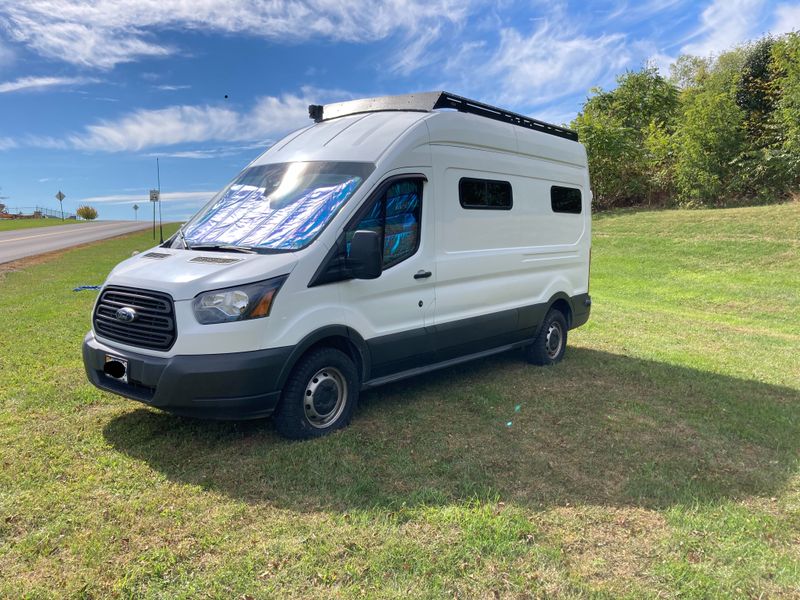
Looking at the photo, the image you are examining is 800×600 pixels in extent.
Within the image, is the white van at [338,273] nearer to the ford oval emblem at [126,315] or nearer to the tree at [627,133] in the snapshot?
the ford oval emblem at [126,315]

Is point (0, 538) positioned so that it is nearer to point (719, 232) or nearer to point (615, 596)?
point (615, 596)

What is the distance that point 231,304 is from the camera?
4.07 metres

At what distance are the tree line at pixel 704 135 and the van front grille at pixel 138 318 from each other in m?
28.2

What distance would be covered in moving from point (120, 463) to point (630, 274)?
17797 mm

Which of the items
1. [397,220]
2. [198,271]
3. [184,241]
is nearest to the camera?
[198,271]

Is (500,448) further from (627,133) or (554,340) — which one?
(627,133)

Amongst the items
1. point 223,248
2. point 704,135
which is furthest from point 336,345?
point 704,135

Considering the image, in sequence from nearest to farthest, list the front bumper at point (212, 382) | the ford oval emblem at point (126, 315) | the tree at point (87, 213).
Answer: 1. the front bumper at point (212, 382)
2. the ford oval emblem at point (126, 315)
3. the tree at point (87, 213)

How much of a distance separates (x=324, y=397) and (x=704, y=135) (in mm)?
28568

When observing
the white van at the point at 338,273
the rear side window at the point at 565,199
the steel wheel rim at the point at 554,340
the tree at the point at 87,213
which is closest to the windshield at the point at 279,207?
the white van at the point at 338,273

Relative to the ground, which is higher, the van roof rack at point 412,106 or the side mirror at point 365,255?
the van roof rack at point 412,106

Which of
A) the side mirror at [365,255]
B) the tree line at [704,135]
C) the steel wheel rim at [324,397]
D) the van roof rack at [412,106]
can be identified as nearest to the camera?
the side mirror at [365,255]

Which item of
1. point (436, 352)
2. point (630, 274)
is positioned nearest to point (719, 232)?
point (630, 274)

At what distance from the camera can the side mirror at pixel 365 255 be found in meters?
4.40
